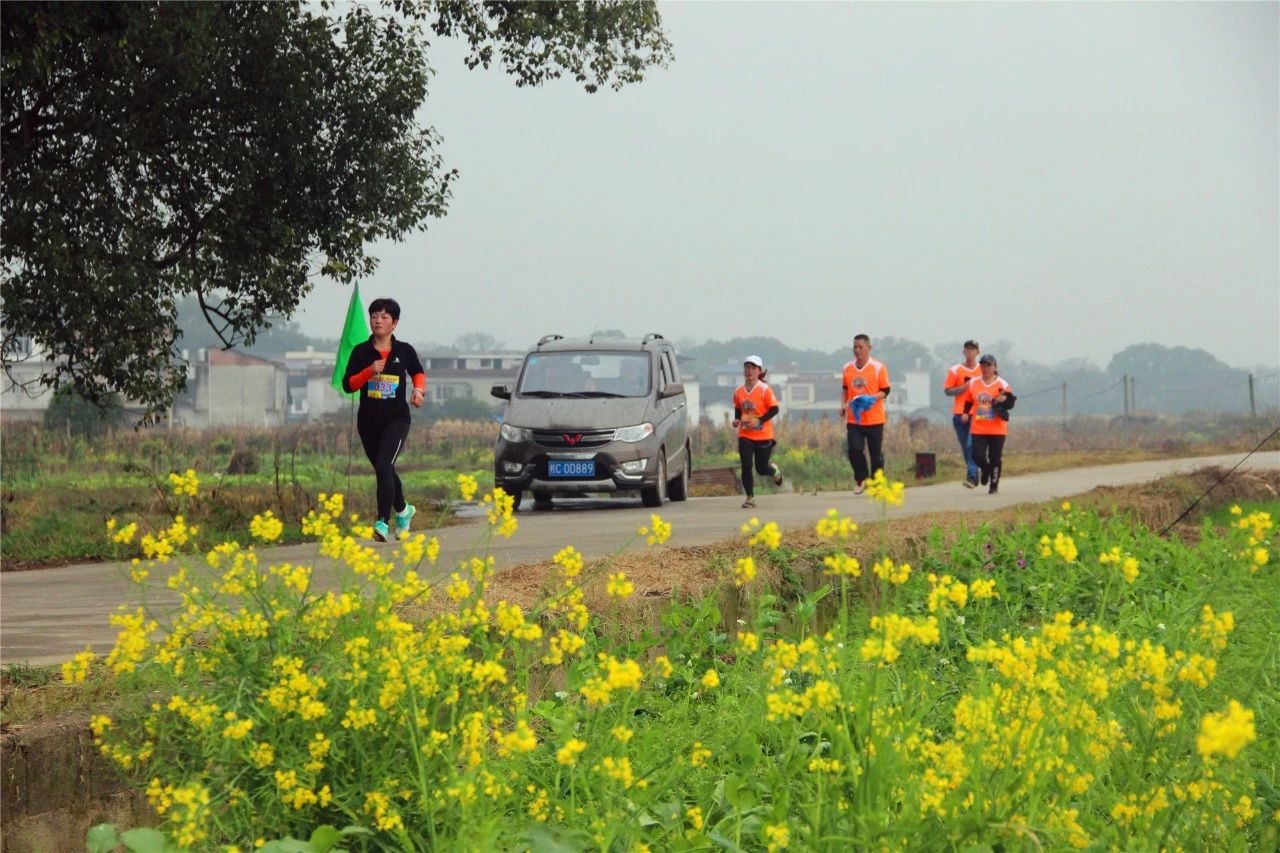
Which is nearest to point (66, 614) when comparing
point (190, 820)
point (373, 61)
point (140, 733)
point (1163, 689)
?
point (140, 733)

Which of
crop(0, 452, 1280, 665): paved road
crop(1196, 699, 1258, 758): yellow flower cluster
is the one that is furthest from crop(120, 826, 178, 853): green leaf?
crop(1196, 699, 1258, 758): yellow flower cluster

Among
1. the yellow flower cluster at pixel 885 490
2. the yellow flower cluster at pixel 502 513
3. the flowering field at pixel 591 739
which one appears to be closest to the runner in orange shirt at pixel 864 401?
the flowering field at pixel 591 739

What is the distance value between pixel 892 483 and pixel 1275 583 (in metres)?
6.30

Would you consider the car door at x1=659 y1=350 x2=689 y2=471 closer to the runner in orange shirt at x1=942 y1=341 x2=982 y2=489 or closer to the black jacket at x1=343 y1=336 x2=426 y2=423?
→ the runner in orange shirt at x1=942 y1=341 x2=982 y2=489

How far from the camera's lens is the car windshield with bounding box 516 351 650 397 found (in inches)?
781

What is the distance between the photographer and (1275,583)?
976 centimetres

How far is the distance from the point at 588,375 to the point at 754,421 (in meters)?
2.46

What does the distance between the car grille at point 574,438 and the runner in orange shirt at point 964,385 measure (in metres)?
4.37

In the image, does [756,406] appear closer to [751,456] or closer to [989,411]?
[751,456]

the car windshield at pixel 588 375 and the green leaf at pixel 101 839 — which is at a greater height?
the car windshield at pixel 588 375

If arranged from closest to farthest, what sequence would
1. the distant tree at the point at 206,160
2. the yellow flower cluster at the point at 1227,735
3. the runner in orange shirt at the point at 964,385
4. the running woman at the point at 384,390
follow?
the yellow flower cluster at the point at 1227,735 → the running woman at the point at 384,390 → the distant tree at the point at 206,160 → the runner in orange shirt at the point at 964,385

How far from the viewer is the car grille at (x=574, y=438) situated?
1906 centimetres

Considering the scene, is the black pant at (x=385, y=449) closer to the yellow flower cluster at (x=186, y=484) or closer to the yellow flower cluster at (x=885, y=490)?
the yellow flower cluster at (x=186, y=484)

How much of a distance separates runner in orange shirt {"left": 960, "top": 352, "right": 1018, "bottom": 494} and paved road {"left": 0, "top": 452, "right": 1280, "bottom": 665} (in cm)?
55
